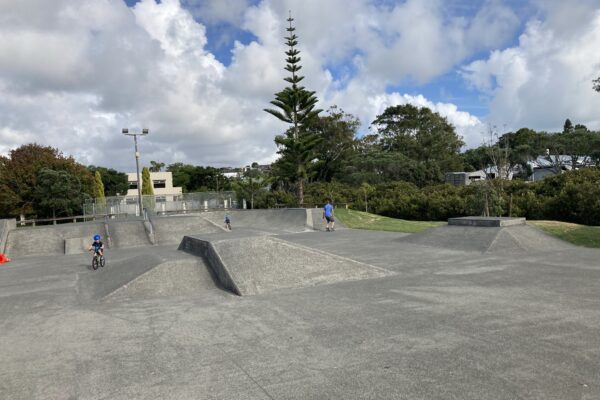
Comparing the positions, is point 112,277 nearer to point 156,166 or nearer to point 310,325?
point 310,325

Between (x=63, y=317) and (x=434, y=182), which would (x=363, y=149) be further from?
(x=63, y=317)

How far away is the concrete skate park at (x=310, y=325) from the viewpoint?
13.9ft

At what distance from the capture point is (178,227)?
23.4 m

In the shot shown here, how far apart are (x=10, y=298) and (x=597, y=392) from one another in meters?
11.0

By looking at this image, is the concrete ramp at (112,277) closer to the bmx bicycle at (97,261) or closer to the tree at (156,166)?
the bmx bicycle at (97,261)

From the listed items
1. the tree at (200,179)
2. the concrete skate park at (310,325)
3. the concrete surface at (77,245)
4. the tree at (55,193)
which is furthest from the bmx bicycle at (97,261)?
the tree at (200,179)

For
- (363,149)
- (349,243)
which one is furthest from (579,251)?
(363,149)

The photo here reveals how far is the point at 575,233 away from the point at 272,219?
17.6m

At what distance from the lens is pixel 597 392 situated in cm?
374

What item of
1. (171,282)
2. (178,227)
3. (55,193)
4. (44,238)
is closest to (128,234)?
(178,227)

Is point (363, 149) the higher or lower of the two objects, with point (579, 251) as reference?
higher

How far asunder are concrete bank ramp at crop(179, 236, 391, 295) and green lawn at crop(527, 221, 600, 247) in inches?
303

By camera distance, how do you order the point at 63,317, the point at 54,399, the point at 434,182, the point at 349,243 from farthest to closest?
the point at 434,182 → the point at 349,243 → the point at 63,317 → the point at 54,399

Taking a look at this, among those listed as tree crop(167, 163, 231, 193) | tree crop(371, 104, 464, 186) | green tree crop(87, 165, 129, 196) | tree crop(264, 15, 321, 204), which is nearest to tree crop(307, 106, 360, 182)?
tree crop(371, 104, 464, 186)
